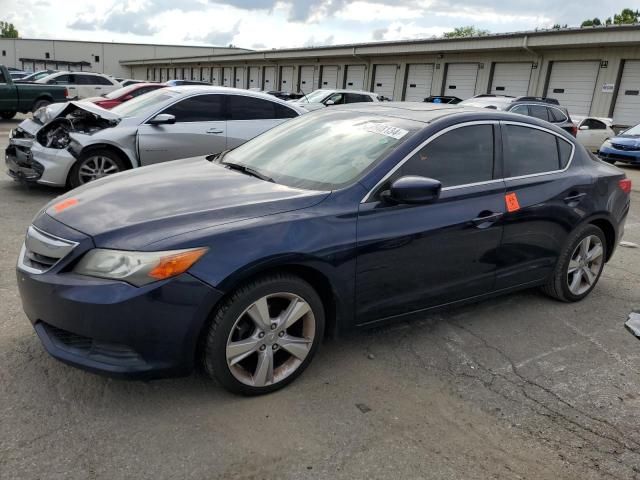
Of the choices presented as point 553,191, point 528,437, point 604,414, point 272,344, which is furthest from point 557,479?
point 553,191

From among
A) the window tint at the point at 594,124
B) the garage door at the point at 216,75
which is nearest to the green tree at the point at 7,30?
the garage door at the point at 216,75

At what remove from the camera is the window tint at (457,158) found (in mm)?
3510

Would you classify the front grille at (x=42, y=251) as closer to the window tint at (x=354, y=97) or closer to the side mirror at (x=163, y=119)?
the side mirror at (x=163, y=119)

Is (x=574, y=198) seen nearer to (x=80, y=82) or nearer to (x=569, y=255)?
(x=569, y=255)

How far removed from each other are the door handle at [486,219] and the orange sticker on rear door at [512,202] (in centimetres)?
11

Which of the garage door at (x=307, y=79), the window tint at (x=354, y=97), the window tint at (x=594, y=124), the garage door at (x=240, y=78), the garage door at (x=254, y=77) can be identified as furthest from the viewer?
the garage door at (x=240, y=78)

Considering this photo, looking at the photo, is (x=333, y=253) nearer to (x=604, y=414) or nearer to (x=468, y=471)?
(x=468, y=471)

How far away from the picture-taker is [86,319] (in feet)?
8.62

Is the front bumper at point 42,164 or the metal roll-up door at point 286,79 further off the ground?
the front bumper at point 42,164

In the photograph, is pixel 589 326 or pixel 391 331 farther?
pixel 589 326

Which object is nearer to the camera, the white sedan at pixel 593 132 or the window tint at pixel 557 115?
the window tint at pixel 557 115

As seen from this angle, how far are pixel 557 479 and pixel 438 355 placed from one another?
1.18 meters

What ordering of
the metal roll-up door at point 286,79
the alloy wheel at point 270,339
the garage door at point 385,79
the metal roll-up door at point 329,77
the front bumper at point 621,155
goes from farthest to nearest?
the metal roll-up door at point 286,79, the metal roll-up door at point 329,77, the garage door at point 385,79, the front bumper at point 621,155, the alloy wheel at point 270,339

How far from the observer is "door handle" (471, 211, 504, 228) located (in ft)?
12.1
